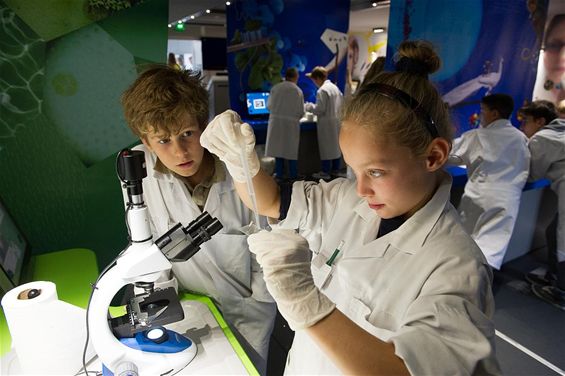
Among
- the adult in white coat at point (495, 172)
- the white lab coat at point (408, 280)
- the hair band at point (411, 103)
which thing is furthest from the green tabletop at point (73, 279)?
the adult in white coat at point (495, 172)

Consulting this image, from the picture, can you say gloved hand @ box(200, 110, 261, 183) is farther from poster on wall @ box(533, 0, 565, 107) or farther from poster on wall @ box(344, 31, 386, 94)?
poster on wall @ box(344, 31, 386, 94)

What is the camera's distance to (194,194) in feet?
4.63

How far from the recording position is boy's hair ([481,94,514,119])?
2961 mm

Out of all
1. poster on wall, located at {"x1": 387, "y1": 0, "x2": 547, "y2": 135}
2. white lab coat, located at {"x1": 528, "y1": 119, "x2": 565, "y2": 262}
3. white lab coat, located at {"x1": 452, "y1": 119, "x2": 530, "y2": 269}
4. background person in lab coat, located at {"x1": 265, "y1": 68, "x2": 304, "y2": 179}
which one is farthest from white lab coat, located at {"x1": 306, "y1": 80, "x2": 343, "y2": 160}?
white lab coat, located at {"x1": 528, "y1": 119, "x2": 565, "y2": 262}

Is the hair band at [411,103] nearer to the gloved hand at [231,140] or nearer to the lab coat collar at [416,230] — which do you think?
the lab coat collar at [416,230]

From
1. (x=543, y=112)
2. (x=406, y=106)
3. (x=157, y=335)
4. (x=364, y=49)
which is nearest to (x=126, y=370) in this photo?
(x=157, y=335)

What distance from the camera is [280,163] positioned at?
5.59 metres

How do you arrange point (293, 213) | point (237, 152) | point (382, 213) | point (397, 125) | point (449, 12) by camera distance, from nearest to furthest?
point (397, 125)
point (382, 213)
point (237, 152)
point (293, 213)
point (449, 12)

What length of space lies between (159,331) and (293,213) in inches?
20.8

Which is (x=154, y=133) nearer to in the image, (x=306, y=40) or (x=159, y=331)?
(x=159, y=331)

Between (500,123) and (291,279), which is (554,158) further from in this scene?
(291,279)

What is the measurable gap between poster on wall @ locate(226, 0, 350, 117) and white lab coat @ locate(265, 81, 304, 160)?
0.63 meters

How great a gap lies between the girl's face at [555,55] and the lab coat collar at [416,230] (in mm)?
5661

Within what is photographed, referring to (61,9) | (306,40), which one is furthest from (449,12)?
(61,9)
